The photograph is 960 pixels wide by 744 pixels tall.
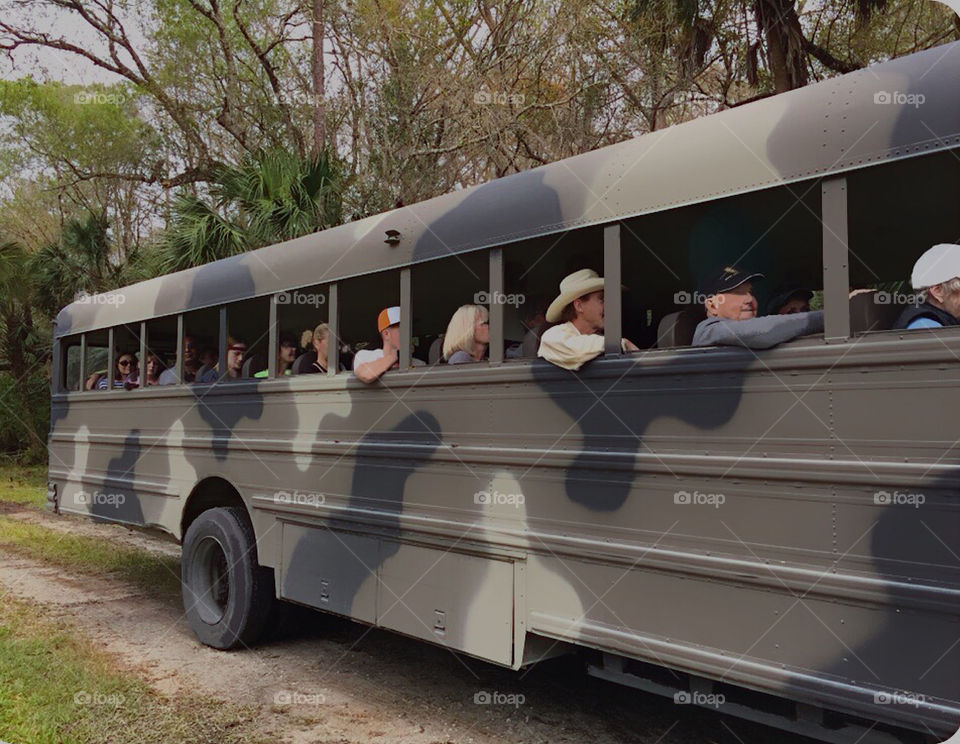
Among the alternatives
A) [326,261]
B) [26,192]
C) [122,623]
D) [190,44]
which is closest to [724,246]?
[326,261]

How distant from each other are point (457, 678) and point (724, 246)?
2892mm

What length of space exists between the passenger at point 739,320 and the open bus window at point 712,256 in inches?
3.2

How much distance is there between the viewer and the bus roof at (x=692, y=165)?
2.64m

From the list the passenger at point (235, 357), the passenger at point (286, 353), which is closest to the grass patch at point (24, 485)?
the passenger at point (235, 357)

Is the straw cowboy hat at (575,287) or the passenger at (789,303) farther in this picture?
the passenger at (789,303)

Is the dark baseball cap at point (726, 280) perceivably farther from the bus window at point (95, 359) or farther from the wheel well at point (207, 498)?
the bus window at point (95, 359)

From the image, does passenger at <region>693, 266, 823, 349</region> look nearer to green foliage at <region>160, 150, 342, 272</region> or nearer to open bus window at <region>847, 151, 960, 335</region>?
open bus window at <region>847, 151, 960, 335</region>

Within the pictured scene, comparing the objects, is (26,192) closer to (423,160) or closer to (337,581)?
(423,160)

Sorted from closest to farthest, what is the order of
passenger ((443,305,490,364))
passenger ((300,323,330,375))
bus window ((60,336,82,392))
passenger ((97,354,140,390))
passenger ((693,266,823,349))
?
passenger ((693,266,823,349)) < passenger ((443,305,490,364)) < passenger ((300,323,330,375)) < passenger ((97,354,140,390)) < bus window ((60,336,82,392))

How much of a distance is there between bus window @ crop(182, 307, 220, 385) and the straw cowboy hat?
3.11 metres

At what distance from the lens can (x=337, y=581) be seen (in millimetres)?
4688

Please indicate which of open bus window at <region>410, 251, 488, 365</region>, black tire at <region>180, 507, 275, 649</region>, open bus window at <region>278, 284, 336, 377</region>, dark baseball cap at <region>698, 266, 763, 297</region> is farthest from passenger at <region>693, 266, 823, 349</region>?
black tire at <region>180, 507, 275, 649</region>

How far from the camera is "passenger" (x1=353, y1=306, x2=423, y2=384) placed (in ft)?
14.7

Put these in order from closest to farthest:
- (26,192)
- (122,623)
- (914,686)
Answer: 1. (914,686)
2. (122,623)
3. (26,192)
